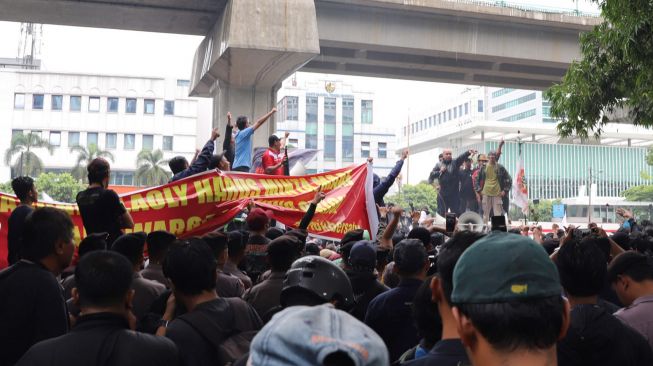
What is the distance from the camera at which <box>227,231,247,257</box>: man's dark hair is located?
19.3 feet

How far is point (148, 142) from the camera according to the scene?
306ft

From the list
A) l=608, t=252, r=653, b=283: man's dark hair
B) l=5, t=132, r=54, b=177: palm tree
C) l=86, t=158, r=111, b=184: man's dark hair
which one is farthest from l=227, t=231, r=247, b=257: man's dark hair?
l=5, t=132, r=54, b=177: palm tree

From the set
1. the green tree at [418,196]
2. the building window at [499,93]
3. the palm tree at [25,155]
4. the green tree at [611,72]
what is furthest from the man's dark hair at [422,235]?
the building window at [499,93]

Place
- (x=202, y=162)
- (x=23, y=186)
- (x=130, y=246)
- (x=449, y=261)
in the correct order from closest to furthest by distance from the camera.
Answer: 1. (x=449, y=261)
2. (x=130, y=246)
3. (x=23, y=186)
4. (x=202, y=162)

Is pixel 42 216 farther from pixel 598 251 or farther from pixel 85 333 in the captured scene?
pixel 598 251

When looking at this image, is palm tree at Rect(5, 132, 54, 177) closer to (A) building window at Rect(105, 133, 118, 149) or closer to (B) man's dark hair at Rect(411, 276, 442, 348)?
(A) building window at Rect(105, 133, 118, 149)

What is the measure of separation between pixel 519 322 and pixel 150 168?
287 feet

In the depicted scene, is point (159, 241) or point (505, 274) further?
point (159, 241)

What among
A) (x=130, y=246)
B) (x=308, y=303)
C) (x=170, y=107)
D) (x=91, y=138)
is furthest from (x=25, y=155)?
(x=308, y=303)

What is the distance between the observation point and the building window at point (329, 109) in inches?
5330

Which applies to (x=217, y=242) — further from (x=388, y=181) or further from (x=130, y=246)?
(x=388, y=181)

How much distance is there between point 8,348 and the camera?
3.73 metres

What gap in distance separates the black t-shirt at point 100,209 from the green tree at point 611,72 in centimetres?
767

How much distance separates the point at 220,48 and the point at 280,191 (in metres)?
10.9
